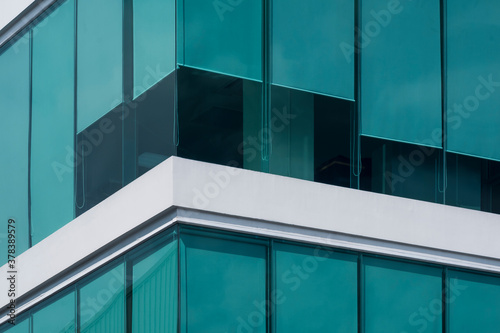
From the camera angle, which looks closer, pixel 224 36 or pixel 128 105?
pixel 224 36

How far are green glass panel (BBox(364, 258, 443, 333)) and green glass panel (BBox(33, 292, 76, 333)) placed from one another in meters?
4.87

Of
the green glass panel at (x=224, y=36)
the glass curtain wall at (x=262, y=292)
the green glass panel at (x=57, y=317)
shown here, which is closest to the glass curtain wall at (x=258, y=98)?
the green glass panel at (x=224, y=36)

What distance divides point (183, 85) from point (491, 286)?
21.2 feet

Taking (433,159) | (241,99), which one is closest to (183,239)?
(241,99)

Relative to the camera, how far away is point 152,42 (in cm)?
1623

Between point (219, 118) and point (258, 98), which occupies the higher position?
point (258, 98)

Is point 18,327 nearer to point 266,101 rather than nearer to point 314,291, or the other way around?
point 314,291

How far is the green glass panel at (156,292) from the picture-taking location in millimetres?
14992

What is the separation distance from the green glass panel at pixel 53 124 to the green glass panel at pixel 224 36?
144 inches

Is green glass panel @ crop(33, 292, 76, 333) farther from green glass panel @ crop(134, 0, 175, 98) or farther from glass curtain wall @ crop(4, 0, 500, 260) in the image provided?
green glass panel @ crop(134, 0, 175, 98)

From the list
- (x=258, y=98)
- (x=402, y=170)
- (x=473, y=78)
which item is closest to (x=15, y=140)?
(x=258, y=98)

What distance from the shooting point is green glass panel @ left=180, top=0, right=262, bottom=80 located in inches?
621

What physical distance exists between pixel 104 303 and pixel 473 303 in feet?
20.1

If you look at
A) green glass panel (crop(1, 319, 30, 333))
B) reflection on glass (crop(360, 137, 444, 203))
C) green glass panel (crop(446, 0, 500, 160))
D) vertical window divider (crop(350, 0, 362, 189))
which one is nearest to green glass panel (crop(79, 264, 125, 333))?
green glass panel (crop(1, 319, 30, 333))
